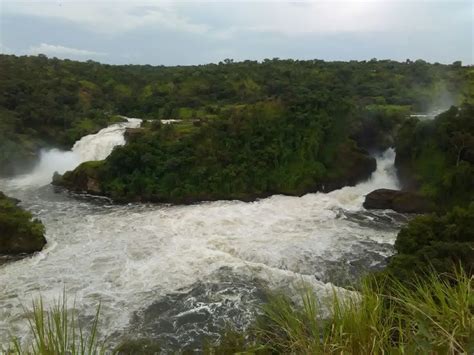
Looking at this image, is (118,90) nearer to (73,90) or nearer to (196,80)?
(73,90)

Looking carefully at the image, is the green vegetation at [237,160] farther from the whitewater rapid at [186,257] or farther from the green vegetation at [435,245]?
the green vegetation at [435,245]

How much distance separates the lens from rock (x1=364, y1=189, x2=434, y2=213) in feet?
69.8

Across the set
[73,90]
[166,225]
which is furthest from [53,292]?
[73,90]

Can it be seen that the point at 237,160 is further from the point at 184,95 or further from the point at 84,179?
the point at 184,95

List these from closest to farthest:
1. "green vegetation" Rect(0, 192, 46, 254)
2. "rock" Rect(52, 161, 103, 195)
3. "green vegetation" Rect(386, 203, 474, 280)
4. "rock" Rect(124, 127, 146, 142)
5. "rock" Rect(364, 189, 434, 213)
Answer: "green vegetation" Rect(386, 203, 474, 280)
"green vegetation" Rect(0, 192, 46, 254)
"rock" Rect(364, 189, 434, 213)
"rock" Rect(52, 161, 103, 195)
"rock" Rect(124, 127, 146, 142)

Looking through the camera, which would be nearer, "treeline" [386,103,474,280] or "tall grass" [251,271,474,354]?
"tall grass" [251,271,474,354]

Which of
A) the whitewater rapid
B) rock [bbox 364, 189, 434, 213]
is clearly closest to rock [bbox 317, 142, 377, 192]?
the whitewater rapid

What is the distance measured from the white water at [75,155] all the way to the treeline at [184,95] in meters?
0.98

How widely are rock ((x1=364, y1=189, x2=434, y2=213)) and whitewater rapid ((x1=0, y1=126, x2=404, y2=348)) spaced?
653 mm

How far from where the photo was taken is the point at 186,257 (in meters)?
15.5

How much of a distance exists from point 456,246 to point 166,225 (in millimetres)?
11890

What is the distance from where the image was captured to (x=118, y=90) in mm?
43562

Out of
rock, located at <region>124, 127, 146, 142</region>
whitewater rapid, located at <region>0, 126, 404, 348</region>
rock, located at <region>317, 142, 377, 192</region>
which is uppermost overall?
rock, located at <region>124, 127, 146, 142</region>

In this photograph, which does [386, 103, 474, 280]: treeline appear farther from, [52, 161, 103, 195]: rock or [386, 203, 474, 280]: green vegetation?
[52, 161, 103, 195]: rock
